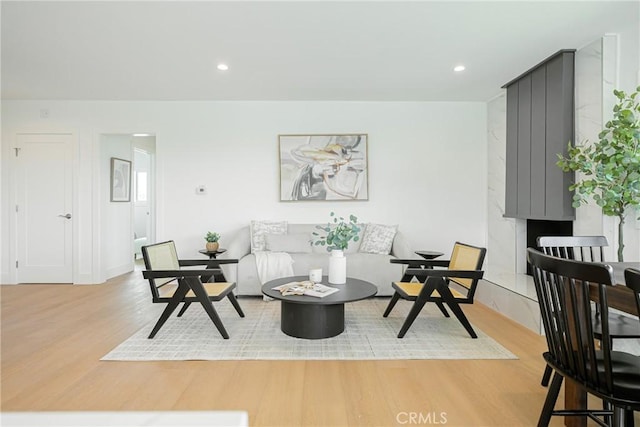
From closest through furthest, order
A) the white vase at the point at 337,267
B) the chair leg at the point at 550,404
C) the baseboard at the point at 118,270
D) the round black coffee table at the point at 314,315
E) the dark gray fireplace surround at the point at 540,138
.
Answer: the chair leg at the point at 550,404 < the round black coffee table at the point at 314,315 < the white vase at the point at 337,267 < the dark gray fireplace surround at the point at 540,138 < the baseboard at the point at 118,270

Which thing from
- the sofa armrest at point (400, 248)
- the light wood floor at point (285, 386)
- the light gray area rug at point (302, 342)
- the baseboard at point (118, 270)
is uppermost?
the sofa armrest at point (400, 248)

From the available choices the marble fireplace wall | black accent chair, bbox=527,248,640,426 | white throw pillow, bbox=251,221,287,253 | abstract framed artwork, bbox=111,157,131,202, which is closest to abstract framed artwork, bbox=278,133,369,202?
white throw pillow, bbox=251,221,287,253

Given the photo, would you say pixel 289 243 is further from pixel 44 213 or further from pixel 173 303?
pixel 44 213

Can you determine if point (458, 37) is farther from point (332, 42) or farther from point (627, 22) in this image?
point (627, 22)

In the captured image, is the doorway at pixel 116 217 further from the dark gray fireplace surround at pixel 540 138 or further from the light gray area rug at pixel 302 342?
the dark gray fireplace surround at pixel 540 138

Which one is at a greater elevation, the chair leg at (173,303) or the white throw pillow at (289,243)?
the white throw pillow at (289,243)

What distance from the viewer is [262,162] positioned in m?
5.11

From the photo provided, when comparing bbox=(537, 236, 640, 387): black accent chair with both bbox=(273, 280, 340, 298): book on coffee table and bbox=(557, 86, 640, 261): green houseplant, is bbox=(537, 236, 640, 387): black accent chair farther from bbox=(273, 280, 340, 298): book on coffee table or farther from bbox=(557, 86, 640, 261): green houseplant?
bbox=(273, 280, 340, 298): book on coffee table

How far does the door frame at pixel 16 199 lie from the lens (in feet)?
16.3

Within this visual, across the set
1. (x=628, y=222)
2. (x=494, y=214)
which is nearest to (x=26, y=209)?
(x=494, y=214)

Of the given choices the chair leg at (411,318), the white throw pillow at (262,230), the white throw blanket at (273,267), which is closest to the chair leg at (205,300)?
the white throw blanket at (273,267)

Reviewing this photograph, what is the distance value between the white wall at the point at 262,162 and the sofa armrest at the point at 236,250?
383 millimetres

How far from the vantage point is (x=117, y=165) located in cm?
550

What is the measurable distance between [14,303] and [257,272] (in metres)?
2.70
